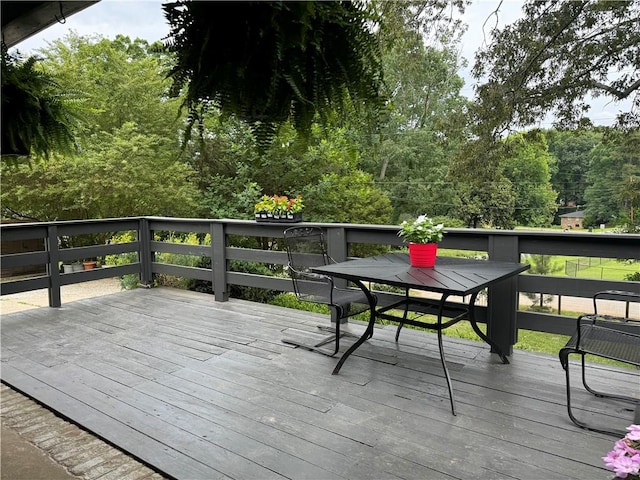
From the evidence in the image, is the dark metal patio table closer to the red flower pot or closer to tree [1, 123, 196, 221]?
the red flower pot

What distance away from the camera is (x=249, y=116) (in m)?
0.98

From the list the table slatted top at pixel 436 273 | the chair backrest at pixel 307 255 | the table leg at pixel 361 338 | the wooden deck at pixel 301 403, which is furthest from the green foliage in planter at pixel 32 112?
the chair backrest at pixel 307 255

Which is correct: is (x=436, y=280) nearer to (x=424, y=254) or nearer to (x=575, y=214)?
(x=424, y=254)

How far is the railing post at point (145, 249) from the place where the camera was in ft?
17.9

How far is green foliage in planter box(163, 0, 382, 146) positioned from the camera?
0.81 meters

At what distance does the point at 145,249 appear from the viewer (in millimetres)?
5465

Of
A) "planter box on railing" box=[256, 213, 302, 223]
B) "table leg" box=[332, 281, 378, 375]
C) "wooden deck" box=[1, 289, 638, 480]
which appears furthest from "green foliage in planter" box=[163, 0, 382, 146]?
"planter box on railing" box=[256, 213, 302, 223]

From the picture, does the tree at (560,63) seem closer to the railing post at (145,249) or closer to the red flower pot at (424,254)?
the red flower pot at (424,254)

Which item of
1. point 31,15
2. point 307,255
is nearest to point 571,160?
point 307,255

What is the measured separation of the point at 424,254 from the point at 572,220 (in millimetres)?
8543

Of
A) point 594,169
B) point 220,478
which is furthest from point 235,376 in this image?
point 594,169

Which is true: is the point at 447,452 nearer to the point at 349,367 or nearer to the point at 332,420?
the point at 332,420

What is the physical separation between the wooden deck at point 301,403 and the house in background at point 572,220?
7453mm

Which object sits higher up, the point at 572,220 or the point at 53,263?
the point at 572,220
